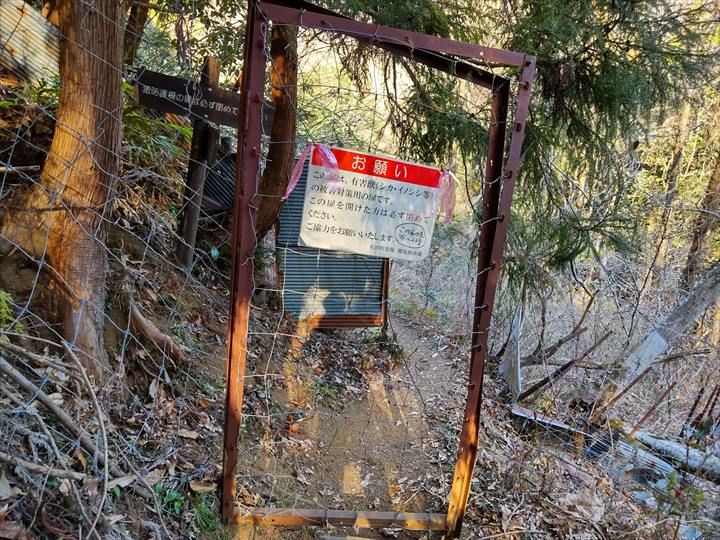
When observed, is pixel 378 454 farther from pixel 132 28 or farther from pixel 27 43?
pixel 132 28

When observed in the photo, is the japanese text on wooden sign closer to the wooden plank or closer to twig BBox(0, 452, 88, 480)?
twig BBox(0, 452, 88, 480)

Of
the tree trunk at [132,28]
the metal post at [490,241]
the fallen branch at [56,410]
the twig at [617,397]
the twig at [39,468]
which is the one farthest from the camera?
the twig at [617,397]

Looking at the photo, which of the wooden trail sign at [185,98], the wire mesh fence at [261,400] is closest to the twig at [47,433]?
the wire mesh fence at [261,400]

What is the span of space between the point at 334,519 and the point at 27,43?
426cm

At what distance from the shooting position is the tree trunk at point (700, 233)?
29.6ft

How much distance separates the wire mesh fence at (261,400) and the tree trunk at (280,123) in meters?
0.06

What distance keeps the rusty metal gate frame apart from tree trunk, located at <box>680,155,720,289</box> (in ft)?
26.2

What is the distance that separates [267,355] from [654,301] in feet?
24.1

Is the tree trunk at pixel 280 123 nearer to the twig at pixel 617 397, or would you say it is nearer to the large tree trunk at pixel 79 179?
the large tree trunk at pixel 79 179

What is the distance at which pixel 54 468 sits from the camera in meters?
2.18

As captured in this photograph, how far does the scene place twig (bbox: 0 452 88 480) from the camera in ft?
6.70

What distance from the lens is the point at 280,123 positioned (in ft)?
15.4

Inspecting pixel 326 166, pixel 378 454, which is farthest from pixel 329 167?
pixel 378 454

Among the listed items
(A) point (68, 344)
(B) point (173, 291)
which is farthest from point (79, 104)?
(B) point (173, 291)
